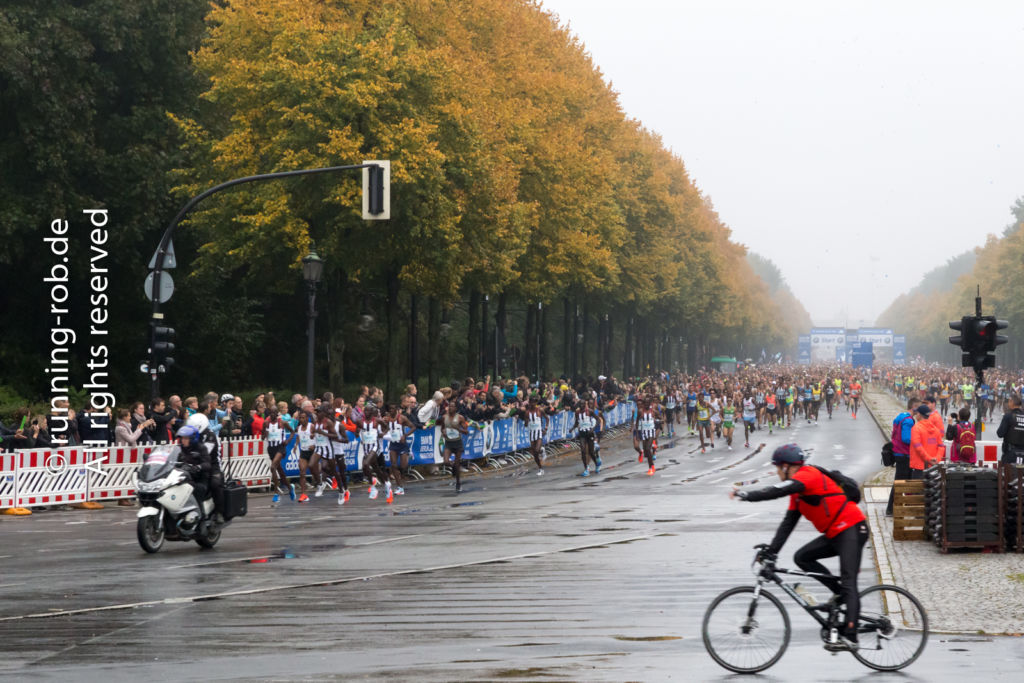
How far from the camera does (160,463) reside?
18219 millimetres

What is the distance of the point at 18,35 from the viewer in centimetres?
3769

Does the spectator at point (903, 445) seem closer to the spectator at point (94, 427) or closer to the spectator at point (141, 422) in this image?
the spectator at point (141, 422)

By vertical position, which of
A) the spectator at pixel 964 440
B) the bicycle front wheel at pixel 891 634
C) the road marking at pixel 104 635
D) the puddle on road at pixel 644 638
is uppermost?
the spectator at pixel 964 440

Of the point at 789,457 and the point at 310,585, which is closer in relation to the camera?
the point at 789,457

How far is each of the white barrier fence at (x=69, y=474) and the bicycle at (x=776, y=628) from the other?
672 inches

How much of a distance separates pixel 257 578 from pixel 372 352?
42.8 metres

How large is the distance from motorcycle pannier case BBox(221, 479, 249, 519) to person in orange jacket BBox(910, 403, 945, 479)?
9709 mm

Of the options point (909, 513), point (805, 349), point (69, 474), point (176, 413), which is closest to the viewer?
point (909, 513)

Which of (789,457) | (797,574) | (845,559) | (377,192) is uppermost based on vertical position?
(377,192)

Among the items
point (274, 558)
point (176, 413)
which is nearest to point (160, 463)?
point (274, 558)

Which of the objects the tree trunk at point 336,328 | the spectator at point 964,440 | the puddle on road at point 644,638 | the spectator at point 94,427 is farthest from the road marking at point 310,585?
the tree trunk at point 336,328

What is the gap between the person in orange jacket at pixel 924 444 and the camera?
69.5ft

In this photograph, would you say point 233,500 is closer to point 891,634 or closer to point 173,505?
point 173,505

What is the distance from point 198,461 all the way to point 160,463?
1.88 ft
